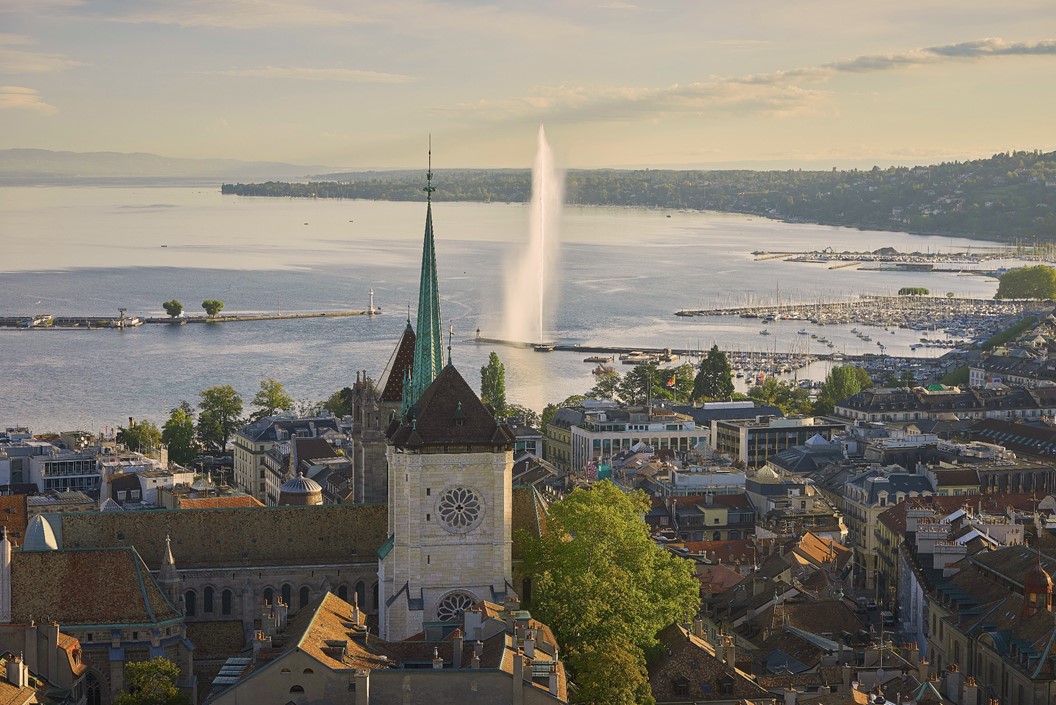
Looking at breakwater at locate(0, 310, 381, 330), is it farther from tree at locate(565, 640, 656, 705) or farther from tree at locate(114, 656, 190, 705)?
tree at locate(565, 640, 656, 705)

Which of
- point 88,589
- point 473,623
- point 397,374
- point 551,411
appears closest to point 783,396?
point 551,411

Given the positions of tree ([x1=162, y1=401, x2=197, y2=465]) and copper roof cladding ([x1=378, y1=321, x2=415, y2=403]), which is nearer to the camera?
copper roof cladding ([x1=378, y1=321, x2=415, y2=403])

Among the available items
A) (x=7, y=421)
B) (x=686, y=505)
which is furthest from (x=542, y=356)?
(x=686, y=505)

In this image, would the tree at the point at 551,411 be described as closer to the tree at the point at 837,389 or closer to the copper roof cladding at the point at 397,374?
the tree at the point at 837,389

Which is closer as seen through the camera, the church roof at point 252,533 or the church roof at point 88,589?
the church roof at point 88,589

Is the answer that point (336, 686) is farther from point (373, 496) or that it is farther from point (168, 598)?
point (373, 496)

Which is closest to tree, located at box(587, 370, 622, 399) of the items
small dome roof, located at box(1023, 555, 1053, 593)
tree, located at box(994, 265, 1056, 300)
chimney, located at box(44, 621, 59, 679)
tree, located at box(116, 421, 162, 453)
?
tree, located at box(116, 421, 162, 453)

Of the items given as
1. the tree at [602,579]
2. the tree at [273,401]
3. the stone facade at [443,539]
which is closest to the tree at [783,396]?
the tree at [273,401]
